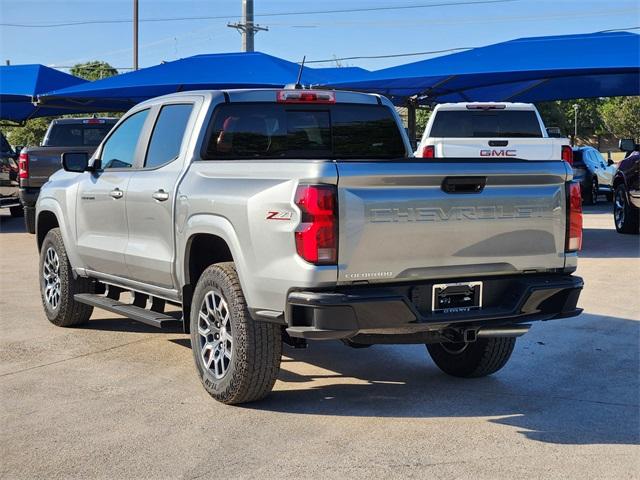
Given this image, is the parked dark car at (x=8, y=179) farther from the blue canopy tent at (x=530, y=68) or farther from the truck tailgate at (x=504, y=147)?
the truck tailgate at (x=504, y=147)

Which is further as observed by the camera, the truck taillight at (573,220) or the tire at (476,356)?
the tire at (476,356)

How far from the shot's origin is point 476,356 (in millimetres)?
6066

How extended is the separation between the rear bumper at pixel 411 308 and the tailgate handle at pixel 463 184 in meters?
0.54

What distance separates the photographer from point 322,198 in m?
4.68

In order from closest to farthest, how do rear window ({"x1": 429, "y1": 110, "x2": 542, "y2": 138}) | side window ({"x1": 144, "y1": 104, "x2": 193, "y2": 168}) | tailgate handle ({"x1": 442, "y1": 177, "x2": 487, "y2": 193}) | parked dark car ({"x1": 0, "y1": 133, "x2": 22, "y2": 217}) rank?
tailgate handle ({"x1": 442, "y1": 177, "x2": 487, "y2": 193}) → side window ({"x1": 144, "y1": 104, "x2": 193, "y2": 168}) → rear window ({"x1": 429, "y1": 110, "x2": 542, "y2": 138}) → parked dark car ({"x1": 0, "y1": 133, "x2": 22, "y2": 217})

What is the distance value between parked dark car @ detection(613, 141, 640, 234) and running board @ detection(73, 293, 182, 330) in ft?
31.7

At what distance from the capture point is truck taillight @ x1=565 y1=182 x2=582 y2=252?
5414 mm

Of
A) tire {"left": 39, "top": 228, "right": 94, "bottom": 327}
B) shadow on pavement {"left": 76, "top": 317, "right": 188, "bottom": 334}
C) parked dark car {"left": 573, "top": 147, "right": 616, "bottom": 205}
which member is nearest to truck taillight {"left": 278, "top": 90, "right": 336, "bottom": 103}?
shadow on pavement {"left": 76, "top": 317, "right": 188, "bottom": 334}

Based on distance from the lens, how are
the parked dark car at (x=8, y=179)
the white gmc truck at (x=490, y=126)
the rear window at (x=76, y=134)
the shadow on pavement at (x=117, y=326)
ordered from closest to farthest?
the shadow on pavement at (x=117, y=326)
the white gmc truck at (x=490, y=126)
the rear window at (x=76, y=134)
the parked dark car at (x=8, y=179)

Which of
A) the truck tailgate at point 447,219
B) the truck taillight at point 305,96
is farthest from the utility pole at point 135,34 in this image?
the truck tailgate at point 447,219

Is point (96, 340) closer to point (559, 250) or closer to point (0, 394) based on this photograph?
point (0, 394)

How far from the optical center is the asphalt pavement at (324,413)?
4.47 m

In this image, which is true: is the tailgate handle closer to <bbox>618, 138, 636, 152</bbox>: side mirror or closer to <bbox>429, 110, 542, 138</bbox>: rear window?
<bbox>429, 110, 542, 138</bbox>: rear window

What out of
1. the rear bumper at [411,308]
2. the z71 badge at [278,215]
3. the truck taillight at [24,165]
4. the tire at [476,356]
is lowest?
the tire at [476,356]
